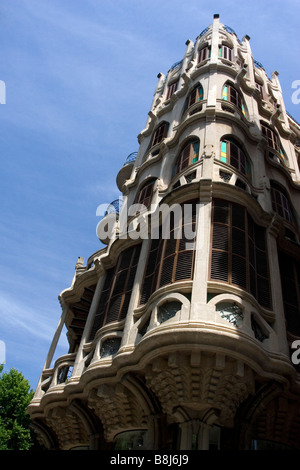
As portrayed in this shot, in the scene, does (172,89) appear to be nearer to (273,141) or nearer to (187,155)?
(273,141)

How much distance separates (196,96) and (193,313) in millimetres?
15206

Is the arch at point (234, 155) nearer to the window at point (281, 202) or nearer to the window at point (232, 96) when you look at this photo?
the window at point (281, 202)

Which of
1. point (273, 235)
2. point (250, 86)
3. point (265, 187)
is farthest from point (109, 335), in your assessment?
point (250, 86)

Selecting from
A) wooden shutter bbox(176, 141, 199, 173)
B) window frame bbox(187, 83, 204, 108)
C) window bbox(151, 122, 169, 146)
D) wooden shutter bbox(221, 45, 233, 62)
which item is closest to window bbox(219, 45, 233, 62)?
wooden shutter bbox(221, 45, 233, 62)

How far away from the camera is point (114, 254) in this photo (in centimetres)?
1788

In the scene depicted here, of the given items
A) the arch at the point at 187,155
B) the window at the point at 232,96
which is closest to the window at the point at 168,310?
the arch at the point at 187,155

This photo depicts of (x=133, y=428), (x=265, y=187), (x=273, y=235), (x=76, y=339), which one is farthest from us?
(x=76, y=339)

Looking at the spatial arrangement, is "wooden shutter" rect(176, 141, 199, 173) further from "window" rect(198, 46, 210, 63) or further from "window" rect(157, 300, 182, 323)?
"window" rect(198, 46, 210, 63)

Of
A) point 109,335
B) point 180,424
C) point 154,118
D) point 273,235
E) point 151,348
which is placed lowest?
point 180,424

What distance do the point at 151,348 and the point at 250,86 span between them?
19.0m

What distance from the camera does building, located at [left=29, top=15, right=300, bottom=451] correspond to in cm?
1102

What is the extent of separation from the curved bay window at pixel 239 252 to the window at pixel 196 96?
31.9ft

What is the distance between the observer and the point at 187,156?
18.5m

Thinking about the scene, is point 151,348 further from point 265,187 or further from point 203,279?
point 265,187
